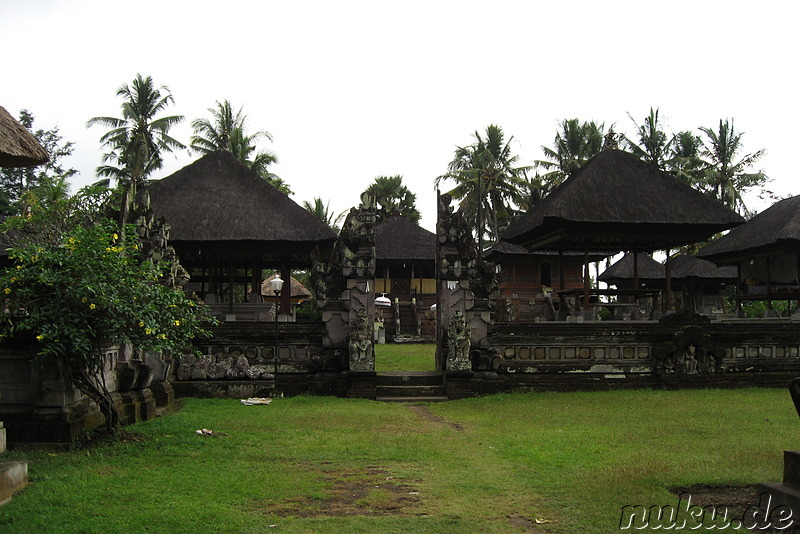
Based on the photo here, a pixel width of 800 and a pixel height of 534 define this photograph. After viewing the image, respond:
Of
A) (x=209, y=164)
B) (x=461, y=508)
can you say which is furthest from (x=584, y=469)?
(x=209, y=164)

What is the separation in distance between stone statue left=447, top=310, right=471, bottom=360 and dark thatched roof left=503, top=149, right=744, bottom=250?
5.29m

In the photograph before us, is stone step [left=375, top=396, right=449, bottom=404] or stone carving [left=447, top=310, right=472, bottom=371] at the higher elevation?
stone carving [left=447, top=310, right=472, bottom=371]

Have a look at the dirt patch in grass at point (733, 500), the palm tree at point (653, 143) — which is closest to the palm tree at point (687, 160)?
the palm tree at point (653, 143)

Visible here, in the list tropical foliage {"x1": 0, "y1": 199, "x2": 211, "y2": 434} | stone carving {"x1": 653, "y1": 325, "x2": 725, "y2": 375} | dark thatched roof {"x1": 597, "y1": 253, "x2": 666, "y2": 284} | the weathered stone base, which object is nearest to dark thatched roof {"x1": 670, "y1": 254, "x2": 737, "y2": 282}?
dark thatched roof {"x1": 597, "y1": 253, "x2": 666, "y2": 284}

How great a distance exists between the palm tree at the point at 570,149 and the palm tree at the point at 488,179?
1891 millimetres

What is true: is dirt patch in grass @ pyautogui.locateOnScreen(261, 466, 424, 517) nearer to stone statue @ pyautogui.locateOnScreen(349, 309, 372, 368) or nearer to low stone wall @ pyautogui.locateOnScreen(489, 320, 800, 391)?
stone statue @ pyautogui.locateOnScreen(349, 309, 372, 368)

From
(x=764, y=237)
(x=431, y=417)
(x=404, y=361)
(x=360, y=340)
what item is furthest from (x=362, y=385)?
(x=764, y=237)

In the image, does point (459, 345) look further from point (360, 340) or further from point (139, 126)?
point (139, 126)

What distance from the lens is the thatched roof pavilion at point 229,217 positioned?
78.4ft

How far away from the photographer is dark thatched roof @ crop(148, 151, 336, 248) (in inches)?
938

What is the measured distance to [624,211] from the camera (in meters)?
19.7

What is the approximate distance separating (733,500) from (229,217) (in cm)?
2025

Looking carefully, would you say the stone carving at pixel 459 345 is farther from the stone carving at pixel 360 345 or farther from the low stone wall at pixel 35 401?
the low stone wall at pixel 35 401

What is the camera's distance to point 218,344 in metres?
15.3
